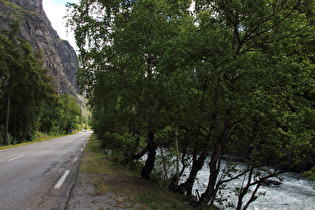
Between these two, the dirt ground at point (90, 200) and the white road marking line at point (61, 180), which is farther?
the white road marking line at point (61, 180)

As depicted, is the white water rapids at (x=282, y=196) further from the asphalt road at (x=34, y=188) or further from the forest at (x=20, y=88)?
the forest at (x=20, y=88)

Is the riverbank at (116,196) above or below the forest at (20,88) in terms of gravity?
below

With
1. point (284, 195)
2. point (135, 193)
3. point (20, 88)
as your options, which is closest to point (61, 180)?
point (135, 193)

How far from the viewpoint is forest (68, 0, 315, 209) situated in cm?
430

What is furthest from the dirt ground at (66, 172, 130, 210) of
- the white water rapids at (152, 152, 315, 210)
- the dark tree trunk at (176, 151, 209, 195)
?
the white water rapids at (152, 152, 315, 210)

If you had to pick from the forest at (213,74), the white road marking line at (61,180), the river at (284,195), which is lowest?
the river at (284,195)

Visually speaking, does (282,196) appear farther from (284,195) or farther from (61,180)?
(61,180)

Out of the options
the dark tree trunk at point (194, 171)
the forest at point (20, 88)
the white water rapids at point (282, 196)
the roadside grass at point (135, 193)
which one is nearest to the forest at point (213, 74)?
the dark tree trunk at point (194, 171)

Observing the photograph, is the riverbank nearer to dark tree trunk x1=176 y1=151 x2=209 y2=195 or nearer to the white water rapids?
dark tree trunk x1=176 y1=151 x2=209 y2=195

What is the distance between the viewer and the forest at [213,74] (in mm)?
4301

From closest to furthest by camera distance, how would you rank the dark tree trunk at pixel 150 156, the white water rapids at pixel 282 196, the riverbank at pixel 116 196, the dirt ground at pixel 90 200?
the dirt ground at pixel 90 200 < the riverbank at pixel 116 196 < the dark tree trunk at pixel 150 156 < the white water rapids at pixel 282 196

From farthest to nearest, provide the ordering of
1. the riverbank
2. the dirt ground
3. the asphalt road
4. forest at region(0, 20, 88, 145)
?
forest at region(0, 20, 88, 145)
the riverbank
the dirt ground
the asphalt road

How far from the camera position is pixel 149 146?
7676 mm

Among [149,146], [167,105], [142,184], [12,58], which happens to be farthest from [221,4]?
[12,58]
